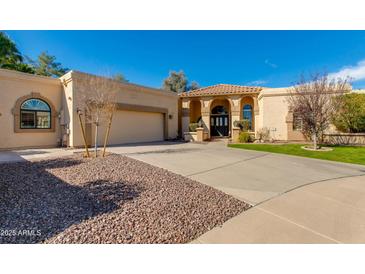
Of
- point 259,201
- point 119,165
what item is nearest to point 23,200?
point 119,165

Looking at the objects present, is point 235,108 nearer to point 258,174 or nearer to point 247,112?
point 247,112

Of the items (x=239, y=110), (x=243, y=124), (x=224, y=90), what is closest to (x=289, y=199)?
(x=243, y=124)

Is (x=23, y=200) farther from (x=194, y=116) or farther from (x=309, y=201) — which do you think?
(x=194, y=116)

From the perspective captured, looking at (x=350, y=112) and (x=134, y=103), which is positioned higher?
(x=134, y=103)

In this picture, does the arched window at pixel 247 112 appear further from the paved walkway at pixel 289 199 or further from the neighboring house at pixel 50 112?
the paved walkway at pixel 289 199

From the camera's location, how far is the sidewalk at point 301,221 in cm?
261

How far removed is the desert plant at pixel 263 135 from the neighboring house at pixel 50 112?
1036 cm

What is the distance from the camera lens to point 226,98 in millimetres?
17938

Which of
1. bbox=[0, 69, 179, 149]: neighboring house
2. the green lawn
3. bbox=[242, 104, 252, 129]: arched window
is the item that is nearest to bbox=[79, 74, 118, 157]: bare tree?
bbox=[0, 69, 179, 149]: neighboring house

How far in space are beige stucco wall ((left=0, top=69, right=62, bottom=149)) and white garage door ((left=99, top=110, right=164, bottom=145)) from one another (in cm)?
347

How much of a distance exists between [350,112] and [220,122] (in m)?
10.2

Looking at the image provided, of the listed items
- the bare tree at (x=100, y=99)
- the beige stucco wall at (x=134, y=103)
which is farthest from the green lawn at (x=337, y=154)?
the beige stucco wall at (x=134, y=103)

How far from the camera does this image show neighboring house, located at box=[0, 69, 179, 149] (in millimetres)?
10195

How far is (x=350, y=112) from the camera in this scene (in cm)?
1299
